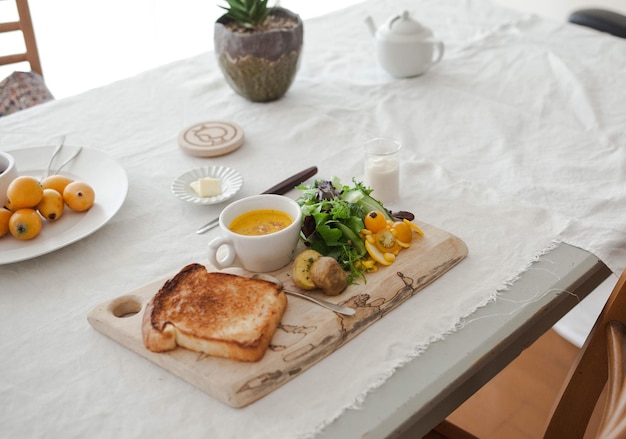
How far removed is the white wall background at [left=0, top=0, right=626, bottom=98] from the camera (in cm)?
321

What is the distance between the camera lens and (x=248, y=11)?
4.60 ft

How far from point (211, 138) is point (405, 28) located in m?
0.52

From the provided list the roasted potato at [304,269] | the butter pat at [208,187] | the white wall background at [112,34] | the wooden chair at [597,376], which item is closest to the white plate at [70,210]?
the butter pat at [208,187]

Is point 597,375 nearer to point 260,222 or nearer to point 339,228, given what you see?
point 339,228

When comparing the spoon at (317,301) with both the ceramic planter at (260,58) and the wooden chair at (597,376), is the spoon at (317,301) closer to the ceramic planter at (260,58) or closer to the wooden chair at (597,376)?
the wooden chair at (597,376)

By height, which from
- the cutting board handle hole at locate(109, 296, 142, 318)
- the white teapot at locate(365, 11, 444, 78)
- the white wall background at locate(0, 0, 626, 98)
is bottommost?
the white wall background at locate(0, 0, 626, 98)

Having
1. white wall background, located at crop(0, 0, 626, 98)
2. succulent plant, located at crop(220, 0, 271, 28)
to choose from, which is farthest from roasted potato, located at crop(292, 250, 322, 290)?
white wall background, located at crop(0, 0, 626, 98)

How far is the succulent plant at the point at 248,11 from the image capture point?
1394mm

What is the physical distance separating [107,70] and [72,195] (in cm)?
238

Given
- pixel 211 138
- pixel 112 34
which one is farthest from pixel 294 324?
pixel 112 34

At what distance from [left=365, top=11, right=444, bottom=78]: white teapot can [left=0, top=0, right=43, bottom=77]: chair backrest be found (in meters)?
0.89

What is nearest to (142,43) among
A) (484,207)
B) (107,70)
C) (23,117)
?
(107,70)

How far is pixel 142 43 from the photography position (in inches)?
134

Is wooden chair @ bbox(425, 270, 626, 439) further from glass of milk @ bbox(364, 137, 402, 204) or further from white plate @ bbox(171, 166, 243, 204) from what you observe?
white plate @ bbox(171, 166, 243, 204)
